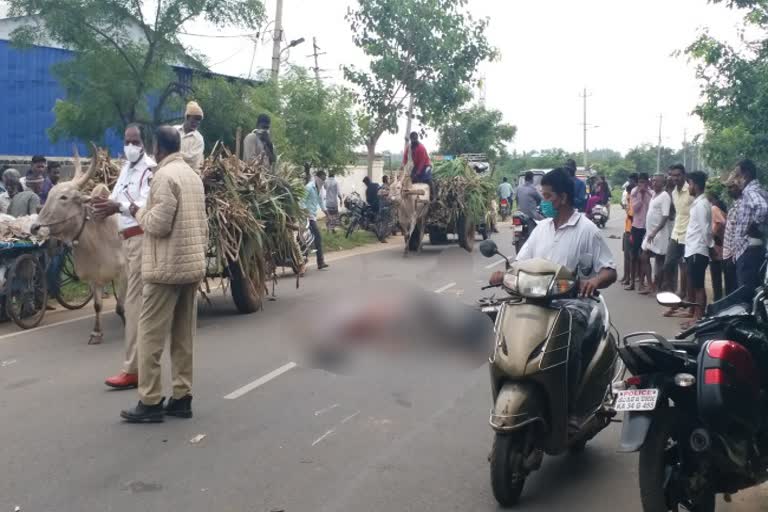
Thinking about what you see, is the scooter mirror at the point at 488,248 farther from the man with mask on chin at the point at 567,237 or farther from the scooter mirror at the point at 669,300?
the scooter mirror at the point at 669,300

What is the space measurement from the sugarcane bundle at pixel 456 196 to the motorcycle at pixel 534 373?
1490 cm

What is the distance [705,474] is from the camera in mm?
4441

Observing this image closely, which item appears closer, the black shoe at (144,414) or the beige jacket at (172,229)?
the beige jacket at (172,229)

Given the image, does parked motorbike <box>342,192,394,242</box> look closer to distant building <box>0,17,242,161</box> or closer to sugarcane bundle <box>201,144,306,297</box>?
distant building <box>0,17,242,161</box>

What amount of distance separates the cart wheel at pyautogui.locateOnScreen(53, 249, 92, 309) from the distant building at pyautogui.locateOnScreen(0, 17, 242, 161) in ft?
35.4

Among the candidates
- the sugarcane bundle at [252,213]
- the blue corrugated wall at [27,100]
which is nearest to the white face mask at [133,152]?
the sugarcane bundle at [252,213]

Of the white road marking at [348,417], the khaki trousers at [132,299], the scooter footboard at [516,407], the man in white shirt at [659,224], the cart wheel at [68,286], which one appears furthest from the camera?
the man in white shirt at [659,224]

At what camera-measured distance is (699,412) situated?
425cm

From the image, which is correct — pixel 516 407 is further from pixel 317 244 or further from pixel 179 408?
pixel 317 244

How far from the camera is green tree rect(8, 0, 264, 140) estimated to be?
1644 cm

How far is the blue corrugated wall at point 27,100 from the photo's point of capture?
23.3m

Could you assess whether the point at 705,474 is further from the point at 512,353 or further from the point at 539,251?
the point at 539,251

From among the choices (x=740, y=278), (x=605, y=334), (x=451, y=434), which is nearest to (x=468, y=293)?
(x=740, y=278)

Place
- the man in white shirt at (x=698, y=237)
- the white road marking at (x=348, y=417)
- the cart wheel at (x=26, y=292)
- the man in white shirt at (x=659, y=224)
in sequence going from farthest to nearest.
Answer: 1. the man in white shirt at (x=659, y=224)
2. the man in white shirt at (x=698, y=237)
3. the cart wheel at (x=26, y=292)
4. the white road marking at (x=348, y=417)
